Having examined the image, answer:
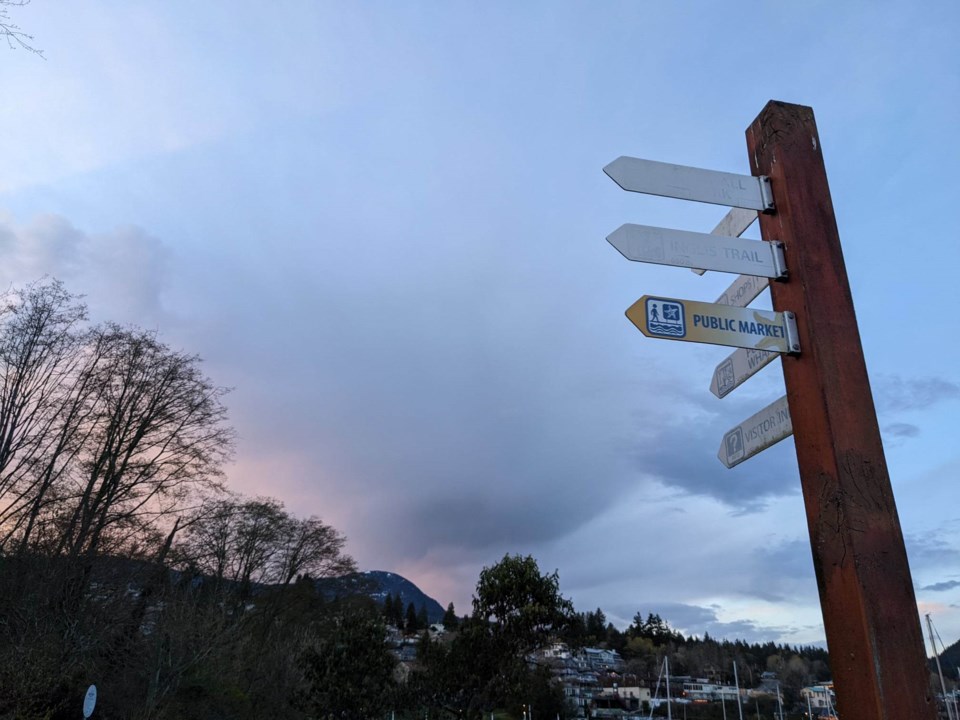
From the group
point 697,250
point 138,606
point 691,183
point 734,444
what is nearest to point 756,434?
point 734,444

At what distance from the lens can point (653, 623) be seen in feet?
506

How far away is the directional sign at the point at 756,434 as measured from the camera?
3.29 metres

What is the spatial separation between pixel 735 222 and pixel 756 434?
1150mm

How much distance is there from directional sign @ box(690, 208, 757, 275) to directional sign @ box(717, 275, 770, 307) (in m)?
0.24

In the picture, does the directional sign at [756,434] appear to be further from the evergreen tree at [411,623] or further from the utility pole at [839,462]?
the evergreen tree at [411,623]

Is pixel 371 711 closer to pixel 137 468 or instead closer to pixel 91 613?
pixel 91 613

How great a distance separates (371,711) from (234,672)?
42.2 feet

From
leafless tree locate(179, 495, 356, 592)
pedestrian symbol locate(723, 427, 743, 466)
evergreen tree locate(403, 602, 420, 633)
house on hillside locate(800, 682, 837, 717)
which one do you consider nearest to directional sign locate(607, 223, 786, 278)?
pedestrian symbol locate(723, 427, 743, 466)

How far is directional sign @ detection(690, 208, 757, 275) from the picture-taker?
3531mm

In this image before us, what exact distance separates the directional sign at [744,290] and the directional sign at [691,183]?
1.23 ft

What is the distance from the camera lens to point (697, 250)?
132 inches

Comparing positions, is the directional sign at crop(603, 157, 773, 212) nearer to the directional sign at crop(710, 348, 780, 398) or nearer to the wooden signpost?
the wooden signpost

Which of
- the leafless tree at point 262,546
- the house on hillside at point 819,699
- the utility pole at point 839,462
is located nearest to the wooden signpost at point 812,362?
the utility pole at point 839,462

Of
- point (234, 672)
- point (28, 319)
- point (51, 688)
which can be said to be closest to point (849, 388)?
point (51, 688)
